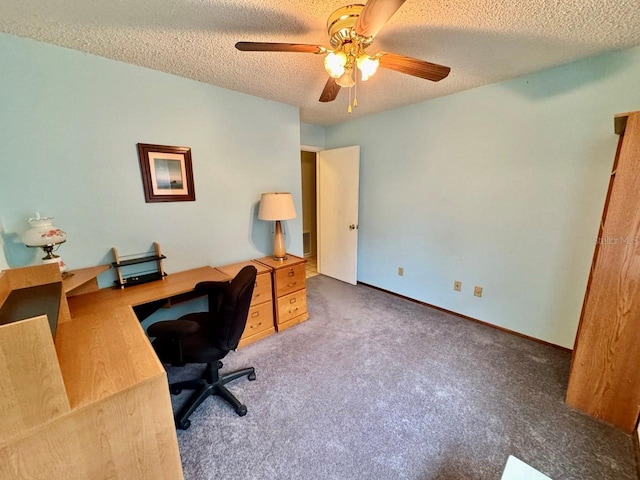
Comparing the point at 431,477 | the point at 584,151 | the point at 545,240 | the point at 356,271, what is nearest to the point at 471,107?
the point at 584,151

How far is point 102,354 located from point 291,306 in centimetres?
166

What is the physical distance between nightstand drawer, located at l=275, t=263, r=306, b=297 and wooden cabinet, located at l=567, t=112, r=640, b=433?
209 centimetres

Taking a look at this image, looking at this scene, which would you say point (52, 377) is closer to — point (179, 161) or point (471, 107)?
point (179, 161)

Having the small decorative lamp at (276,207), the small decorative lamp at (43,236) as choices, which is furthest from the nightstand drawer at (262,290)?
the small decorative lamp at (43,236)

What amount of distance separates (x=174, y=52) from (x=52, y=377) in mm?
1973

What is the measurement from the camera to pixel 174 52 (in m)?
1.74

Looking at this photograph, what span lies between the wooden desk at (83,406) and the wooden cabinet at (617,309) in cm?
225

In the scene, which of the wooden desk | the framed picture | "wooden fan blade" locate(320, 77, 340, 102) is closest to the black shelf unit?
the framed picture

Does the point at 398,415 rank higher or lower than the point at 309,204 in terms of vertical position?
lower

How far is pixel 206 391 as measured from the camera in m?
1.65

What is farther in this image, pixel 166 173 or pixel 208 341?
pixel 166 173

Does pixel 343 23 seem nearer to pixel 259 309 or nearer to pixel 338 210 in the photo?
pixel 259 309

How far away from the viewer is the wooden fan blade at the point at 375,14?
88 centimetres

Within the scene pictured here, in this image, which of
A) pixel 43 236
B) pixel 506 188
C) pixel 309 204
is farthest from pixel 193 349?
pixel 309 204
